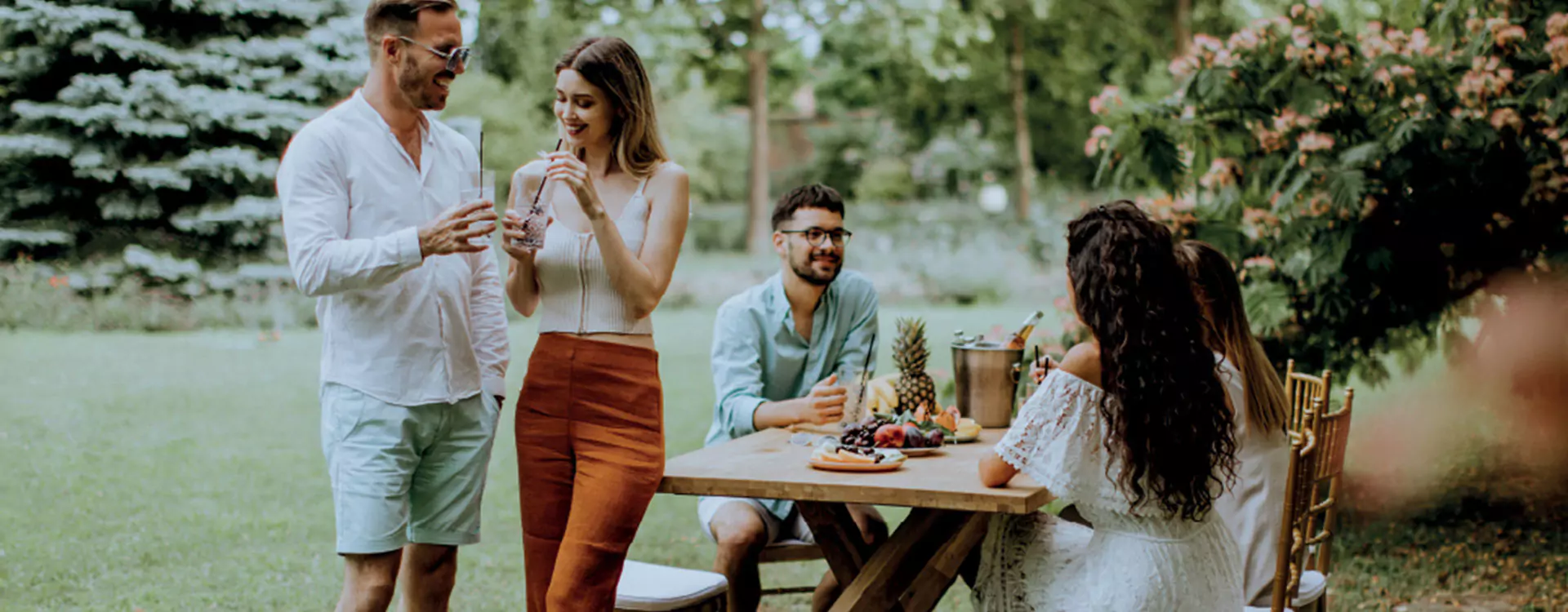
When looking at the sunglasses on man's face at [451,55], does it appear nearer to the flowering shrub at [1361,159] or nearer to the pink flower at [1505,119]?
the flowering shrub at [1361,159]

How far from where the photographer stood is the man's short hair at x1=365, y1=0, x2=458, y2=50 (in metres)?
2.74

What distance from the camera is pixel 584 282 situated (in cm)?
278

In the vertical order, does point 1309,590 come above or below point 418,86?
below

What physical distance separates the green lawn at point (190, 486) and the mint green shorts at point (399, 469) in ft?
7.39

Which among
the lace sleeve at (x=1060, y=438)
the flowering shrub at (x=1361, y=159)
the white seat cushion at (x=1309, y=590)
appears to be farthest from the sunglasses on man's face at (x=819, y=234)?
the flowering shrub at (x=1361, y=159)

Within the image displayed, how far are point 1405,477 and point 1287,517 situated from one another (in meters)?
4.71

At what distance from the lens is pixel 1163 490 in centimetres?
262

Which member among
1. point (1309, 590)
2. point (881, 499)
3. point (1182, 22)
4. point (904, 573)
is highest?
point (1182, 22)

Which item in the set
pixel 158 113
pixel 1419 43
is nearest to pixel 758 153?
pixel 158 113

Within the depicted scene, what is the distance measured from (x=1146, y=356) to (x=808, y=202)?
138cm

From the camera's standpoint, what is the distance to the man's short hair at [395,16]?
2.74 meters

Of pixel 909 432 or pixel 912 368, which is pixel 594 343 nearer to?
pixel 909 432

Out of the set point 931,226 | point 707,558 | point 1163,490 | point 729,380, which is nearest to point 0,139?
point 707,558

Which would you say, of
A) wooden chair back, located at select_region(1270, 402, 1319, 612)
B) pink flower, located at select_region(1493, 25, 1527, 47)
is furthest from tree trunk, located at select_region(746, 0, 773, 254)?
wooden chair back, located at select_region(1270, 402, 1319, 612)
